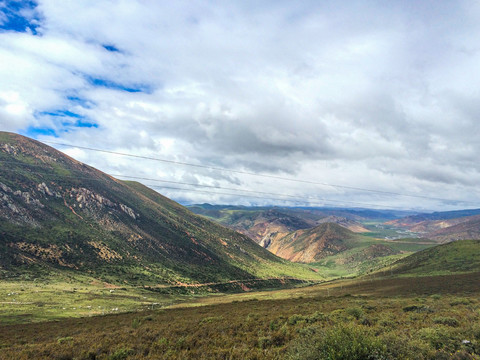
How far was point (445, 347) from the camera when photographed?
14547 millimetres

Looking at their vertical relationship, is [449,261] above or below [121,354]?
below

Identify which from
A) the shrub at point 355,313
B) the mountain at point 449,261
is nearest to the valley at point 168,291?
the shrub at point 355,313

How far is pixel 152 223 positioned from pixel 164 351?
151927 mm

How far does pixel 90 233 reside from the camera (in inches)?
4525

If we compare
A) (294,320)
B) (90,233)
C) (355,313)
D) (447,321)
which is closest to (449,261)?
(355,313)

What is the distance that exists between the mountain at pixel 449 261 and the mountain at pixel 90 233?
285 ft

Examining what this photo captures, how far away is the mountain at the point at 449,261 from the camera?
86.2 meters

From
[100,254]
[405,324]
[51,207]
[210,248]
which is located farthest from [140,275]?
[405,324]

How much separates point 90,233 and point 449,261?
15892 cm

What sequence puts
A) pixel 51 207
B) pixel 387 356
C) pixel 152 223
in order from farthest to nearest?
1. pixel 152 223
2. pixel 51 207
3. pixel 387 356

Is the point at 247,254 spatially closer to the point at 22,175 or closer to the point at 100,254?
the point at 100,254

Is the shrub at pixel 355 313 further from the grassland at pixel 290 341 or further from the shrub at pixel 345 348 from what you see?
the shrub at pixel 345 348

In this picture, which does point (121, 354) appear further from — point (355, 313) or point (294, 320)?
point (355, 313)

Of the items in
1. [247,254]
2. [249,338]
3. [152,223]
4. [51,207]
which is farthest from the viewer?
[247,254]
